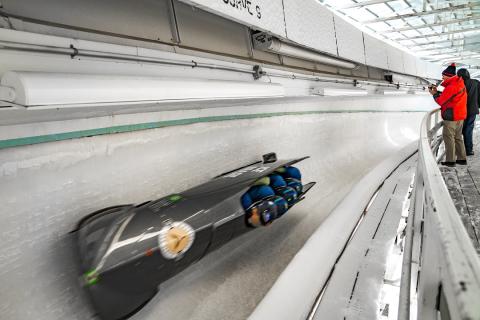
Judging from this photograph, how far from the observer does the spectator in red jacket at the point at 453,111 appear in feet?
11.8

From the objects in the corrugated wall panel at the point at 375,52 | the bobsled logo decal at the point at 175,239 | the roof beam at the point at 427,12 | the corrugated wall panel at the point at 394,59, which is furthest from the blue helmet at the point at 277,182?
the roof beam at the point at 427,12

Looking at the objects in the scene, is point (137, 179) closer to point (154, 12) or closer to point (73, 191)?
point (73, 191)

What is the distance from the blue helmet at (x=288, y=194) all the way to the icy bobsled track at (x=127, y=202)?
1.09 feet

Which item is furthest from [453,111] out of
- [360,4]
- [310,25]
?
[360,4]

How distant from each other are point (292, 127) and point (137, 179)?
106 inches

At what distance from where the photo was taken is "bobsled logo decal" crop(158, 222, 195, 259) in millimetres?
1688

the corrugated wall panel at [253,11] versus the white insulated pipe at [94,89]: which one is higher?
the corrugated wall panel at [253,11]

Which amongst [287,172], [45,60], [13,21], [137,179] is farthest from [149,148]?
[287,172]

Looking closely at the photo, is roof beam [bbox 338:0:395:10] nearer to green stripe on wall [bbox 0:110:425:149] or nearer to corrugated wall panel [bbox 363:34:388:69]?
corrugated wall panel [bbox 363:34:388:69]

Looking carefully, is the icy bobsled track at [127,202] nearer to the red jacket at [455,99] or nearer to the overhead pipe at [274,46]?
Result: the overhead pipe at [274,46]

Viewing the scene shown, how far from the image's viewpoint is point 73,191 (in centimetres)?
195

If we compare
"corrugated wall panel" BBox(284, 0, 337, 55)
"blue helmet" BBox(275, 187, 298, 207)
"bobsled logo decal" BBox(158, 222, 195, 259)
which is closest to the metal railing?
"bobsled logo decal" BBox(158, 222, 195, 259)

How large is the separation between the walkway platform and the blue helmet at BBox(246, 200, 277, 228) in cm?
130

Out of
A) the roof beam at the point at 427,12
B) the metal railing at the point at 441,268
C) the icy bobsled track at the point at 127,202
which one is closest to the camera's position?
the metal railing at the point at 441,268
